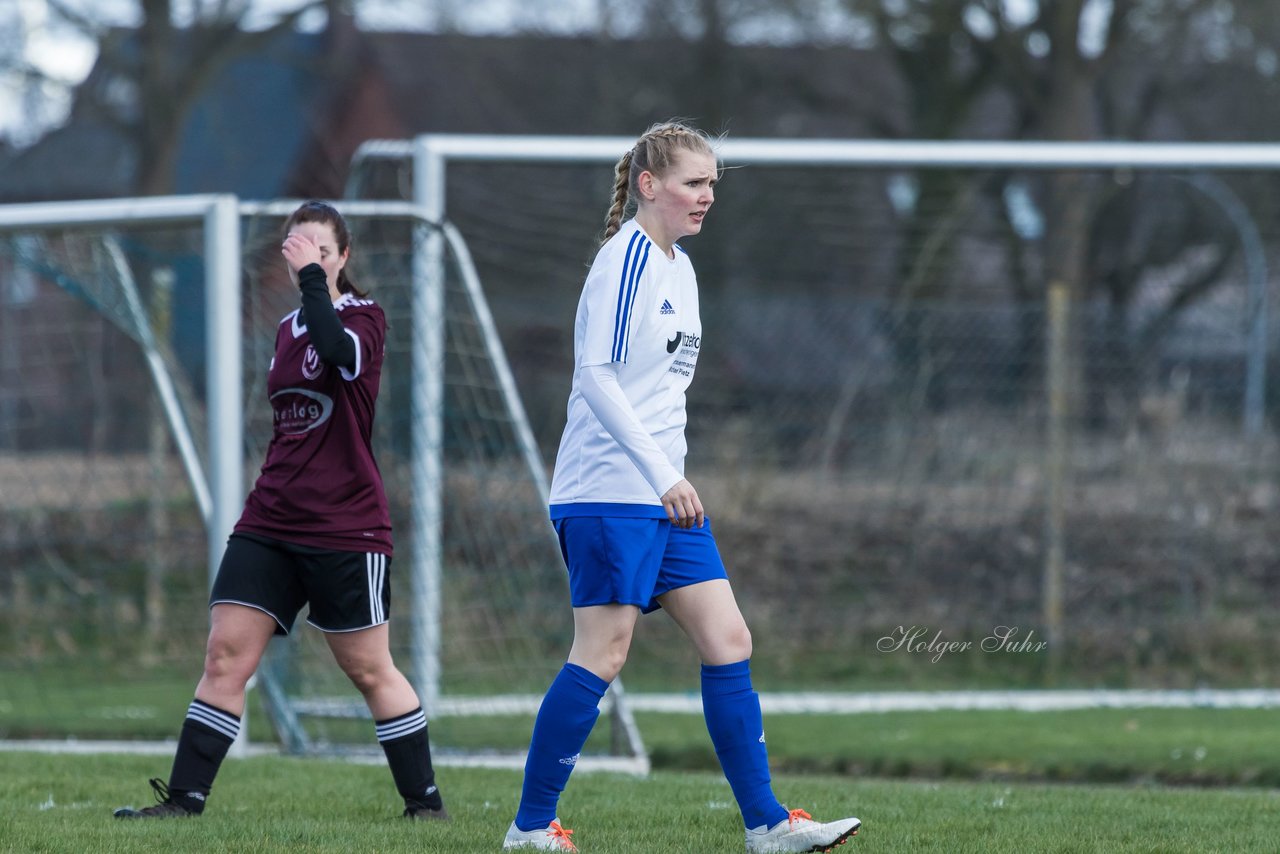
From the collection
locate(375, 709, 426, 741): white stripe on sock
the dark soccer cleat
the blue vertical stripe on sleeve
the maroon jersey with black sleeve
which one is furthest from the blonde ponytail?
the dark soccer cleat

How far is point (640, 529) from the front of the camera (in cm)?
380

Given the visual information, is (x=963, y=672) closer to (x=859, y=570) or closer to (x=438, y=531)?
(x=859, y=570)

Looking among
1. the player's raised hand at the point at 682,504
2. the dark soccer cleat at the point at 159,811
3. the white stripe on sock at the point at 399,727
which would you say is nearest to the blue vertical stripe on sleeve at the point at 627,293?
the player's raised hand at the point at 682,504

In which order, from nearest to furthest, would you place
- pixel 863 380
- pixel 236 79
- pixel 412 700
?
pixel 412 700
pixel 863 380
pixel 236 79

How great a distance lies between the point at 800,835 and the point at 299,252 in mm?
2029

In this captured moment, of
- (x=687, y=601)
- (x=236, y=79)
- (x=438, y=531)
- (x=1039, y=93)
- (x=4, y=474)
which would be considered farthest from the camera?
(x=236, y=79)

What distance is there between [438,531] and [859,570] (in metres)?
4.36

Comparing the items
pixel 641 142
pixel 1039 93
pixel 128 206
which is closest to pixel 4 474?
pixel 128 206

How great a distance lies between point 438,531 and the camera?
7016mm

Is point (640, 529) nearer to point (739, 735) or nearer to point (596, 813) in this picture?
point (739, 735)

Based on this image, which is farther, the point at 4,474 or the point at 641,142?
the point at 4,474

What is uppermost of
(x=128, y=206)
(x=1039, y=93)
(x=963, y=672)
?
(x=1039, y=93)

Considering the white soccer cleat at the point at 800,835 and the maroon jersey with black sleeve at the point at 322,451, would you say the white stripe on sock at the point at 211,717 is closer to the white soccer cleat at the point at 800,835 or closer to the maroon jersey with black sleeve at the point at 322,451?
the maroon jersey with black sleeve at the point at 322,451

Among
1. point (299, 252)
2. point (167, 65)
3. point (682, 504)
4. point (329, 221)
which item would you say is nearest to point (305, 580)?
point (299, 252)
